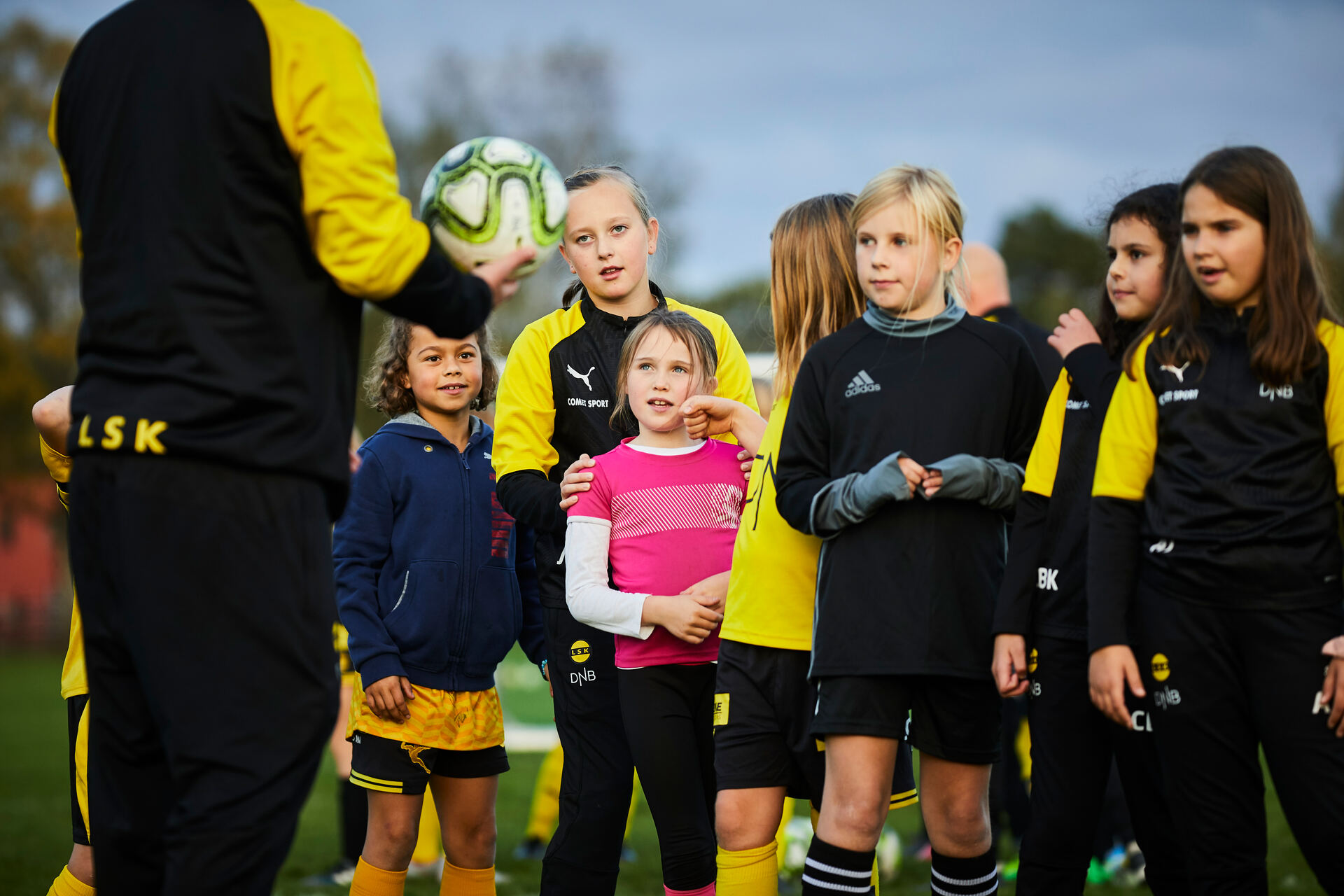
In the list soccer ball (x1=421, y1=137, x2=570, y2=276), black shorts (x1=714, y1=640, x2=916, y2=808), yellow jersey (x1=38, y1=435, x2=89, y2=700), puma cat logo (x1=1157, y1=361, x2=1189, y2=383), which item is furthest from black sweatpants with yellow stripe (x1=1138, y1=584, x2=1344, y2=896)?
yellow jersey (x1=38, y1=435, x2=89, y2=700)

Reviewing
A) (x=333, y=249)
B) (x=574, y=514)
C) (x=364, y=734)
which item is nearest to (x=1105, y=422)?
(x=574, y=514)

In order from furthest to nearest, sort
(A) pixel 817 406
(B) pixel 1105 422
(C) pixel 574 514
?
(C) pixel 574 514 < (A) pixel 817 406 < (B) pixel 1105 422

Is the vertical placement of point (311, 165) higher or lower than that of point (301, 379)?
higher

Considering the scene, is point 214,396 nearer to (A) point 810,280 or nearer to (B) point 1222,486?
(A) point 810,280

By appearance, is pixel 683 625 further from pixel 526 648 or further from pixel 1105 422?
pixel 1105 422

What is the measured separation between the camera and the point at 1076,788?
3.48 metres

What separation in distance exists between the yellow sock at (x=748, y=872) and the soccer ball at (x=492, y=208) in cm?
178

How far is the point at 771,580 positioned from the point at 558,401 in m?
1.10

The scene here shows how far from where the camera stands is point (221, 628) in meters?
2.44

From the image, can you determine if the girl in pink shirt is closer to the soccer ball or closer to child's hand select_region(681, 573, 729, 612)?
child's hand select_region(681, 573, 729, 612)

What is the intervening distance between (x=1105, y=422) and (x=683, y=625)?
1364mm

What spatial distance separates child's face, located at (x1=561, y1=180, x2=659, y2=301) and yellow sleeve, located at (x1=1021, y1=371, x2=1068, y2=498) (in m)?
1.51

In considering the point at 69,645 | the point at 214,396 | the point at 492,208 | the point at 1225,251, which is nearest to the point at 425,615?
the point at 69,645

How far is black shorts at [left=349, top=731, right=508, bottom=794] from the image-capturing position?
13.0ft
